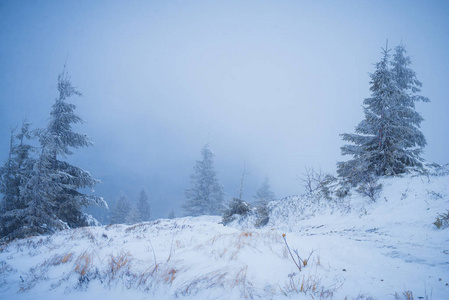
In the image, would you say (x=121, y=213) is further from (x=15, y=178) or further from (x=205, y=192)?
(x=15, y=178)

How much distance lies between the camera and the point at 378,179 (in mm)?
9289

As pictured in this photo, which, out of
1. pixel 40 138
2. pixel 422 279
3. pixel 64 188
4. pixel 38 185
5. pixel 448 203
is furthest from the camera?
pixel 64 188

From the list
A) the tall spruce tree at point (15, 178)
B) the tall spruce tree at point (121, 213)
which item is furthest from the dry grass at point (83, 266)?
the tall spruce tree at point (121, 213)

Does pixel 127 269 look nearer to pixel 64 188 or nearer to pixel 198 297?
pixel 198 297

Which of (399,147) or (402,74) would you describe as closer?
(399,147)

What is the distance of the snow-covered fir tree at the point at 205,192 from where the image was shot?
97.4 feet

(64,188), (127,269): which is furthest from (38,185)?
(127,269)

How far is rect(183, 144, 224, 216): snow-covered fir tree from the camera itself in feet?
97.4

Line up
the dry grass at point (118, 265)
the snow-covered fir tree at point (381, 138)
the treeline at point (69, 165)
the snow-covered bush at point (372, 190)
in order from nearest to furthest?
the dry grass at point (118, 265), the snow-covered bush at point (372, 190), the treeline at point (69, 165), the snow-covered fir tree at point (381, 138)

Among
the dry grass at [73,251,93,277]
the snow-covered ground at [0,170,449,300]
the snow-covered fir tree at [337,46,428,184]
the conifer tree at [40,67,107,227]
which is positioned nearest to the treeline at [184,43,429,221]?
the snow-covered fir tree at [337,46,428,184]

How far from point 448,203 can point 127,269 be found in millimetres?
8317

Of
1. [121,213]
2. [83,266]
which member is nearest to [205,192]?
[121,213]

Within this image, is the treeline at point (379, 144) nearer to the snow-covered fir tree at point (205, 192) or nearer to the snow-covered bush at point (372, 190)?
the snow-covered bush at point (372, 190)

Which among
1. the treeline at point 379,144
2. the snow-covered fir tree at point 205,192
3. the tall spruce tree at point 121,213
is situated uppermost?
the treeline at point 379,144
